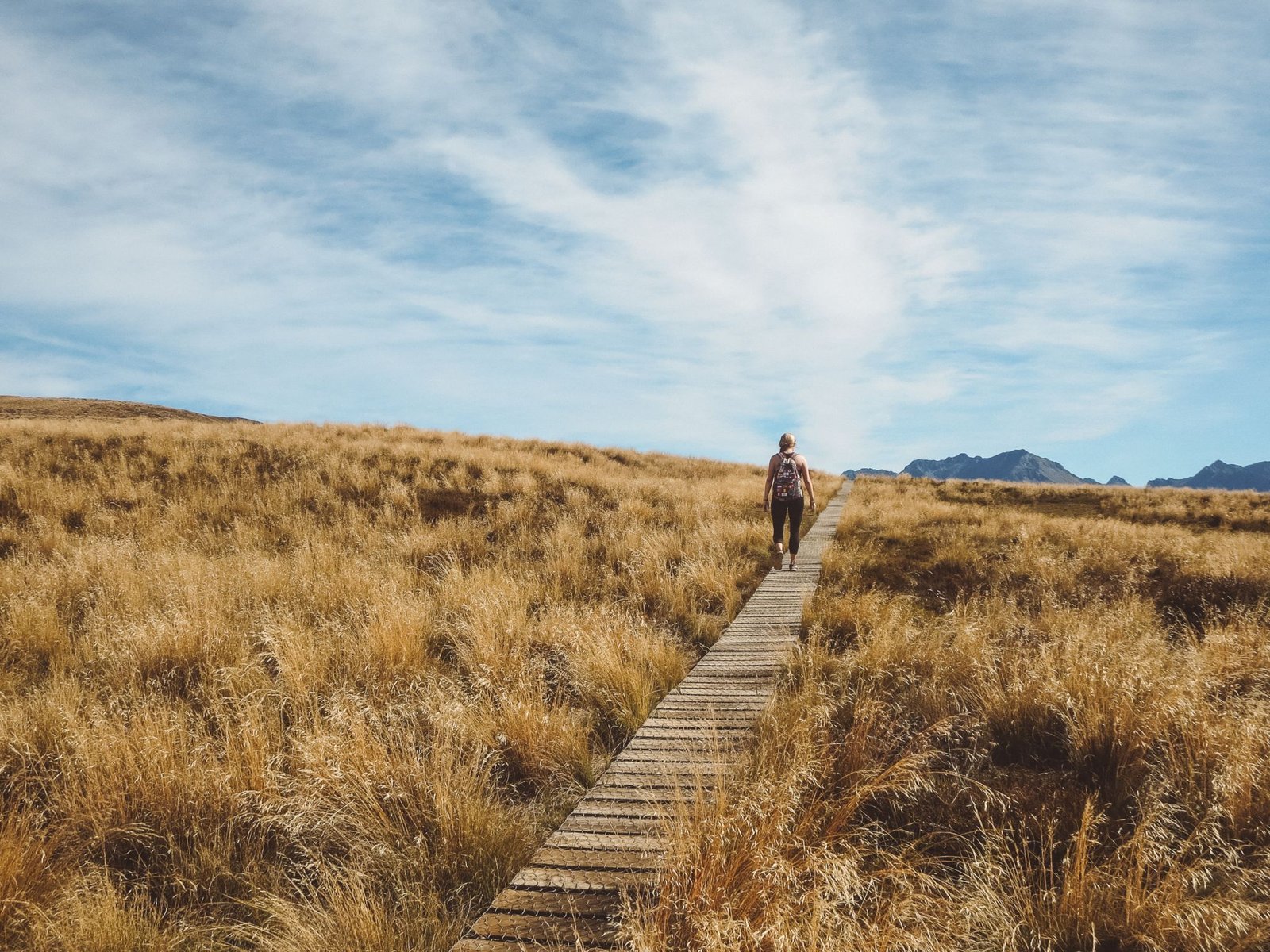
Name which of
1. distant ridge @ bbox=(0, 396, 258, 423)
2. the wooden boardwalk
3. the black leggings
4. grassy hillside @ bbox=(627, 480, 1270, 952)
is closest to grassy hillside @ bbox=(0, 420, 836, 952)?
the wooden boardwalk

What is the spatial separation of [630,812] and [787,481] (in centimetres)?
828

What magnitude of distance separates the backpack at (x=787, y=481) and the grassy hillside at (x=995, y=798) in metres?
3.39

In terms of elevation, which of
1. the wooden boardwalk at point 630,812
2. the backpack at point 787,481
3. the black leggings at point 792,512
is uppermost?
the backpack at point 787,481

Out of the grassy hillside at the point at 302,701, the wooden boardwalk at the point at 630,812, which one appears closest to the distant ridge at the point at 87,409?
the grassy hillside at the point at 302,701

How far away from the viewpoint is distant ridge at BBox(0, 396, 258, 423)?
1887 inches

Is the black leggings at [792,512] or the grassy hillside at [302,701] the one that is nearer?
the grassy hillside at [302,701]

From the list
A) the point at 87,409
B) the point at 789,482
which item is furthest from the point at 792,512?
the point at 87,409

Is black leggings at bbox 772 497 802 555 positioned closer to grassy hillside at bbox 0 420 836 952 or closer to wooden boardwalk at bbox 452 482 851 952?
grassy hillside at bbox 0 420 836 952

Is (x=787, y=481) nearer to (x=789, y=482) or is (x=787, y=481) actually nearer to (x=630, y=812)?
(x=789, y=482)

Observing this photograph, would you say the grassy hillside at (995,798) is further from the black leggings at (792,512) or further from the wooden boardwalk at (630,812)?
the black leggings at (792,512)

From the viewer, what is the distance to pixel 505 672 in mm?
6109

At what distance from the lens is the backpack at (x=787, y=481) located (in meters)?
11.5

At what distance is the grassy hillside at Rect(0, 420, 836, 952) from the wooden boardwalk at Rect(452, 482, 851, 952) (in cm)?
27

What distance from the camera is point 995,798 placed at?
367cm
